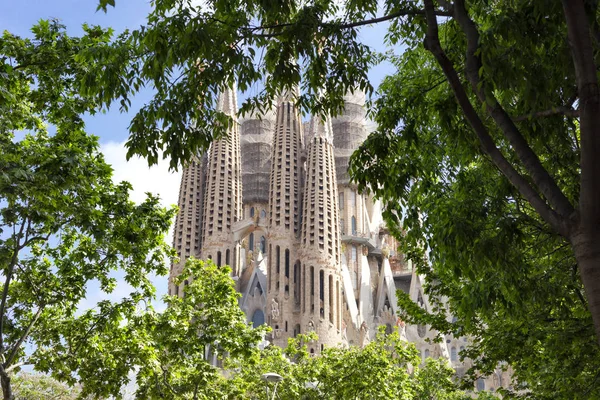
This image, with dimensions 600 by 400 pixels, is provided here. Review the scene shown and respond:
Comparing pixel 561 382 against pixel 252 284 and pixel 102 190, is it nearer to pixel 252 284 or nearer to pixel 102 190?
pixel 102 190

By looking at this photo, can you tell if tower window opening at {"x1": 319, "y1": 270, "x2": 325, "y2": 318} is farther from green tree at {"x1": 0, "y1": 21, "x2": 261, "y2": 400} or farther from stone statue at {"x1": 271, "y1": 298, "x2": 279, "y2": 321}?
green tree at {"x1": 0, "y1": 21, "x2": 261, "y2": 400}

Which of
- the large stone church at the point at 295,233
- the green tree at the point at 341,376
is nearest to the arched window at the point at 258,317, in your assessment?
the large stone church at the point at 295,233

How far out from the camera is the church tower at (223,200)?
70.3m

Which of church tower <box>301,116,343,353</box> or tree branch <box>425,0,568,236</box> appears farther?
church tower <box>301,116,343,353</box>

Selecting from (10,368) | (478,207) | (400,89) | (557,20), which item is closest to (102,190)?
(10,368)

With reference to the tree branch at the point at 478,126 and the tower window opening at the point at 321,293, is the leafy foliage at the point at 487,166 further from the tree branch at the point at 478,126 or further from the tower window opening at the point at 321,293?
the tower window opening at the point at 321,293

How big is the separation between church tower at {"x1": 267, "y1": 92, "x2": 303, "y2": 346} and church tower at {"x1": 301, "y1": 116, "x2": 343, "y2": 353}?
1388 millimetres

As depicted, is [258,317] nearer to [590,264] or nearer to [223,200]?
[223,200]

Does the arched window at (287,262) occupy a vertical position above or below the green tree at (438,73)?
above

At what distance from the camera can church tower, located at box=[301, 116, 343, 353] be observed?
64.6 meters

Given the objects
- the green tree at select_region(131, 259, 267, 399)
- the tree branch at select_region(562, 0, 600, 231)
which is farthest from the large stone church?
the tree branch at select_region(562, 0, 600, 231)

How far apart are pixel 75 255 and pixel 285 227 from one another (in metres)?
53.7

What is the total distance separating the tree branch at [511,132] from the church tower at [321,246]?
57.1 m

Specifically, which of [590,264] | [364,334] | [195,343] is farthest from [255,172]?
[590,264]
